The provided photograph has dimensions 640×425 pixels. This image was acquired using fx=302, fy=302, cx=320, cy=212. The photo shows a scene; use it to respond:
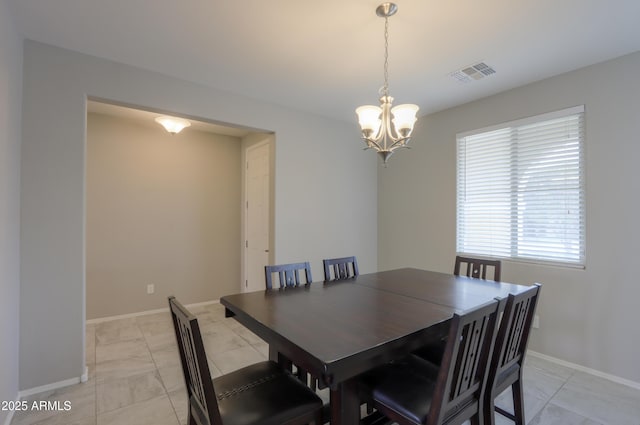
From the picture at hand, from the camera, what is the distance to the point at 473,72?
9.09 feet

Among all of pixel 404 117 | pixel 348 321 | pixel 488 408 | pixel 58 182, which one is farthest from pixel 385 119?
pixel 58 182

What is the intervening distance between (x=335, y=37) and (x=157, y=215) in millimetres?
3434

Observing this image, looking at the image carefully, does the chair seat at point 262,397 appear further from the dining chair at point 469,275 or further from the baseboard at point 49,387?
the baseboard at point 49,387

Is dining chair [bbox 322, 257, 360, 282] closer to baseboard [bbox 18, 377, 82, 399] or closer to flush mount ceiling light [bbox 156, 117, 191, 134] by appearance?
baseboard [bbox 18, 377, 82, 399]

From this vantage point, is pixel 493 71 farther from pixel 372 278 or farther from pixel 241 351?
pixel 241 351

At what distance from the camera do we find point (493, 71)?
9.02ft

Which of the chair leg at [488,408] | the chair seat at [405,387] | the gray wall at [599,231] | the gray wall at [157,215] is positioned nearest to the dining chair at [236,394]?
the chair seat at [405,387]

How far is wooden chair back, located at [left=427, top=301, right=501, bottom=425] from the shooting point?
1198mm

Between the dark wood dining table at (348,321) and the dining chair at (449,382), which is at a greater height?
the dark wood dining table at (348,321)

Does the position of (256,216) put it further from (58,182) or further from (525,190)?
(525,190)

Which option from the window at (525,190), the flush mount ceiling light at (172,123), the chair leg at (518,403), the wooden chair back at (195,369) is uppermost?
the flush mount ceiling light at (172,123)

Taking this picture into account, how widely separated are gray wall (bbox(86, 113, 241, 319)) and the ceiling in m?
1.73

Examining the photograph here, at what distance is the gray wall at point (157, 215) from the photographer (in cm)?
388

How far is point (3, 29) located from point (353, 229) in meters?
3.72
